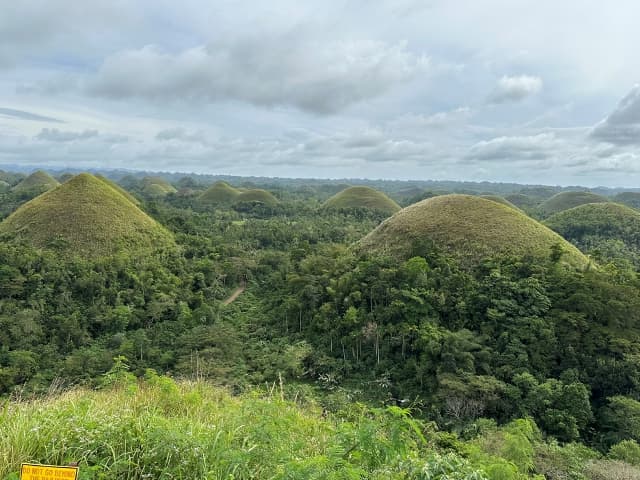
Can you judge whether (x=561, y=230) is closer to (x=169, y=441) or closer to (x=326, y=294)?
(x=326, y=294)

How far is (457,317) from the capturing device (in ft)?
60.5

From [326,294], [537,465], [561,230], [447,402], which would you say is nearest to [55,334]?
[326,294]

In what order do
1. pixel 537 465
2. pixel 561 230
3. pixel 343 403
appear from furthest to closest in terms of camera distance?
1. pixel 561 230
2. pixel 343 403
3. pixel 537 465

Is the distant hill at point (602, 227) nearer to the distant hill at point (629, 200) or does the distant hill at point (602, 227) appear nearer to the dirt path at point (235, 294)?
the dirt path at point (235, 294)

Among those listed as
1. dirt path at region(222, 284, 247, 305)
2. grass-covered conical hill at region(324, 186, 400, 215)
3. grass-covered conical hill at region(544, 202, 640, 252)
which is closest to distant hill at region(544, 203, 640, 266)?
grass-covered conical hill at region(544, 202, 640, 252)

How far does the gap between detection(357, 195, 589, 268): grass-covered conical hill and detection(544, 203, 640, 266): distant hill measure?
54.6 ft

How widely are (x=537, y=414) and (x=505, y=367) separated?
201cm

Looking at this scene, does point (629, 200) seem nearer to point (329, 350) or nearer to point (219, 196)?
point (219, 196)

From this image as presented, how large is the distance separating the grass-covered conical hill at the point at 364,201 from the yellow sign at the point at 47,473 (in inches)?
2762

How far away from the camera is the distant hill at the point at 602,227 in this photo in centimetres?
3997

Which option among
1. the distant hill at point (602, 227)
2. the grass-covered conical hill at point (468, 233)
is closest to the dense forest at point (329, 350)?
the grass-covered conical hill at point (468, 233)

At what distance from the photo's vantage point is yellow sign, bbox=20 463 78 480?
2346 mm

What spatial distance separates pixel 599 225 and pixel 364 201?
41.5 m

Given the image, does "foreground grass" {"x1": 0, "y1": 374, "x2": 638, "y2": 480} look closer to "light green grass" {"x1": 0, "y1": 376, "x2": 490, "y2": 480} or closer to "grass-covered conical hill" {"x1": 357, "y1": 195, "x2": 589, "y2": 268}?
"light green grass" {"x1": 0, "y1": 376, "x2": 490, "y2": 480}
